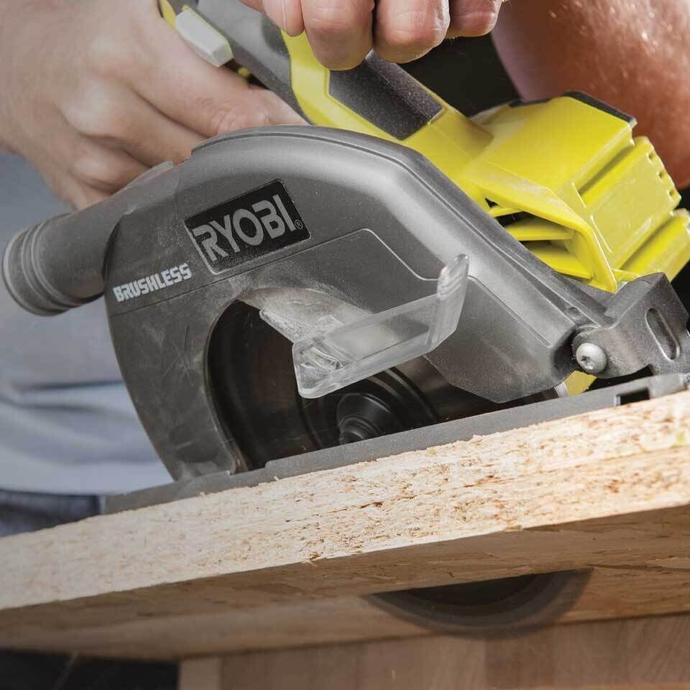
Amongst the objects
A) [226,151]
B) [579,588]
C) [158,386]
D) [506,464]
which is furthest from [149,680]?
[506,464]

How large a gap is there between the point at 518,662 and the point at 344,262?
542 mm

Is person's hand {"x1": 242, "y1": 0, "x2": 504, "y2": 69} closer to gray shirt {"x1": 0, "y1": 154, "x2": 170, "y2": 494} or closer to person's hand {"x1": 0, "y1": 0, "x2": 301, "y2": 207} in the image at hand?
person's hand {"x1": 0, "y1": 0, "x2": 301, "y2": 207}

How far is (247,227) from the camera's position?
2.73ft

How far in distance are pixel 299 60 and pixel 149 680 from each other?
1122 mm

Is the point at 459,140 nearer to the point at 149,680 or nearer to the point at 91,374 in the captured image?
the point at 91,374

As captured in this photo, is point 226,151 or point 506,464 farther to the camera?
point 226,151

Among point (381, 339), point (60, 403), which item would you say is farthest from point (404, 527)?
point (60, 403)

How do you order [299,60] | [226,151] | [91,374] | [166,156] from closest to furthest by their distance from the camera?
[226,151], [299,60], [166,156], [91,374]

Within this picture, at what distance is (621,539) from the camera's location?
0.65 metres

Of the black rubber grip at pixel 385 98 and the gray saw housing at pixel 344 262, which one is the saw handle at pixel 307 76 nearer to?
the black rubber grip at pixel 385 98

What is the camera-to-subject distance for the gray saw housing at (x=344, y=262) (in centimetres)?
74

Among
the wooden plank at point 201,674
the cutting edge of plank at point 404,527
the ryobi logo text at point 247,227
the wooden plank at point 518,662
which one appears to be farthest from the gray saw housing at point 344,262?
the wooden plank at point 201,674

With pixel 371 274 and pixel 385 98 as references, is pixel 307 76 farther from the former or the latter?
pixel 371 274

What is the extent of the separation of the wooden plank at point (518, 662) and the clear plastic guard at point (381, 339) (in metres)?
0.45
